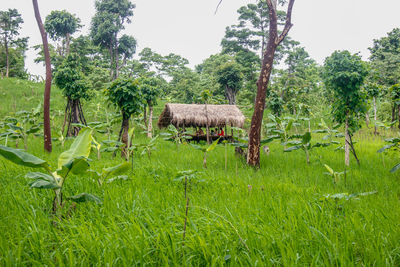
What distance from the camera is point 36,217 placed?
6.93 feet

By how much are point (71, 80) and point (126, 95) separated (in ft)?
14.6

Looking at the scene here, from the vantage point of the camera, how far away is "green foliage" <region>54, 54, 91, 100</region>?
9391 mm

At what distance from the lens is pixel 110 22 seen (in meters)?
27.9

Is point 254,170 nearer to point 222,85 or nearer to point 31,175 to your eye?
point 31,175

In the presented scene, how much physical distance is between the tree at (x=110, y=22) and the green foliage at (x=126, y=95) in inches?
934

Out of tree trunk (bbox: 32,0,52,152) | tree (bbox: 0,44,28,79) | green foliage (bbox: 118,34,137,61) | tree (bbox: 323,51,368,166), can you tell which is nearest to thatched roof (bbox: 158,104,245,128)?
tree trunk (bbox: 32,0,52,152)

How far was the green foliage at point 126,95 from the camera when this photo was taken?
6.56 meters

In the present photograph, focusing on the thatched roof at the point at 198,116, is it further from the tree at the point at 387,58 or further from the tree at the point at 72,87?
the tree at the point at 387,58

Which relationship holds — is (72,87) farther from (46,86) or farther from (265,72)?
(265,72)

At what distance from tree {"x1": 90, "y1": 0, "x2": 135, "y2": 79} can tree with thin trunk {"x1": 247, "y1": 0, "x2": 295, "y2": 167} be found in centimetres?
2644

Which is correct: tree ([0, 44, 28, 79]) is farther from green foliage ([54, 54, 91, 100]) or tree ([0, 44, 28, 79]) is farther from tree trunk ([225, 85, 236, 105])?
green foliage ([54, 54, 91, 100])

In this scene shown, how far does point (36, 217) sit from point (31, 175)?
466mm

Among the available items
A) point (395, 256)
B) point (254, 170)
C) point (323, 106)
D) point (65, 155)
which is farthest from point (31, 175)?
point (323, 106)

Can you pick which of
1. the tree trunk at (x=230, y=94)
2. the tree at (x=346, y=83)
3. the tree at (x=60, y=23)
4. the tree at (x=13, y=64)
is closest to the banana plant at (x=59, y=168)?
the tree at (x=346, y=83)
